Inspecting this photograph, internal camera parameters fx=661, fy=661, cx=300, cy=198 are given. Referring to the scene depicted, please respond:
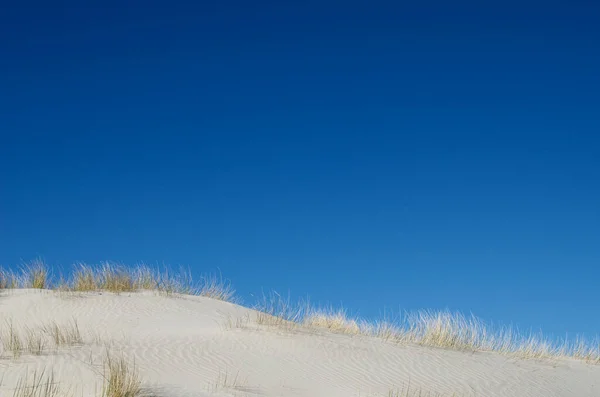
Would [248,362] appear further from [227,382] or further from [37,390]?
[37,390]

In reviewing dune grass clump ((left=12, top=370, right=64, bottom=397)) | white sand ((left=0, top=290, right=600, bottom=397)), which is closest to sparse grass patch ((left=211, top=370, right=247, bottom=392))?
white sand ((left=0, top=290, right=600, bottom=397))

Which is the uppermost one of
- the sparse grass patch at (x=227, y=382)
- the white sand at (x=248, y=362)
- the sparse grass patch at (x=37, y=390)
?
the white sand at (x=248, y=362)

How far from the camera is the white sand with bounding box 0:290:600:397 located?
24.1 feet

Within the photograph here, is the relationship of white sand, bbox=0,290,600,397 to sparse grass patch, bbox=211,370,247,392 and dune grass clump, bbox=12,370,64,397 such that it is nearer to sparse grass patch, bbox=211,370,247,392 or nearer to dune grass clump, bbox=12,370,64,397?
sparse grass patch, bbox=211,370,247,392

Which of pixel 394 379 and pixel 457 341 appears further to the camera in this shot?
pixel 457 341

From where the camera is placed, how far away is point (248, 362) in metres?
8.55

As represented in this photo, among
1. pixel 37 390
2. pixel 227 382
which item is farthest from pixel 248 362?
pixel 37 390

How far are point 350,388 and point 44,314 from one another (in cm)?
627

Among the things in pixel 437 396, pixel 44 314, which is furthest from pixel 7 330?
pixel 437 396

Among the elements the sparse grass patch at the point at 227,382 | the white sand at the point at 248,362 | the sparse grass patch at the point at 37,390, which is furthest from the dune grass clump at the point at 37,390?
the sparse grass patch at the point at 227,382

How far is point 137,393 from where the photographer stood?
20.3ft

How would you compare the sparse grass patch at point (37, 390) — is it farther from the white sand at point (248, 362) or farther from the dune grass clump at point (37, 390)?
the white sand at point (248, 362)

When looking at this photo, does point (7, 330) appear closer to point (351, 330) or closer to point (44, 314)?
point (44, 314)

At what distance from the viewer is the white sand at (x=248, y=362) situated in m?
7.36
